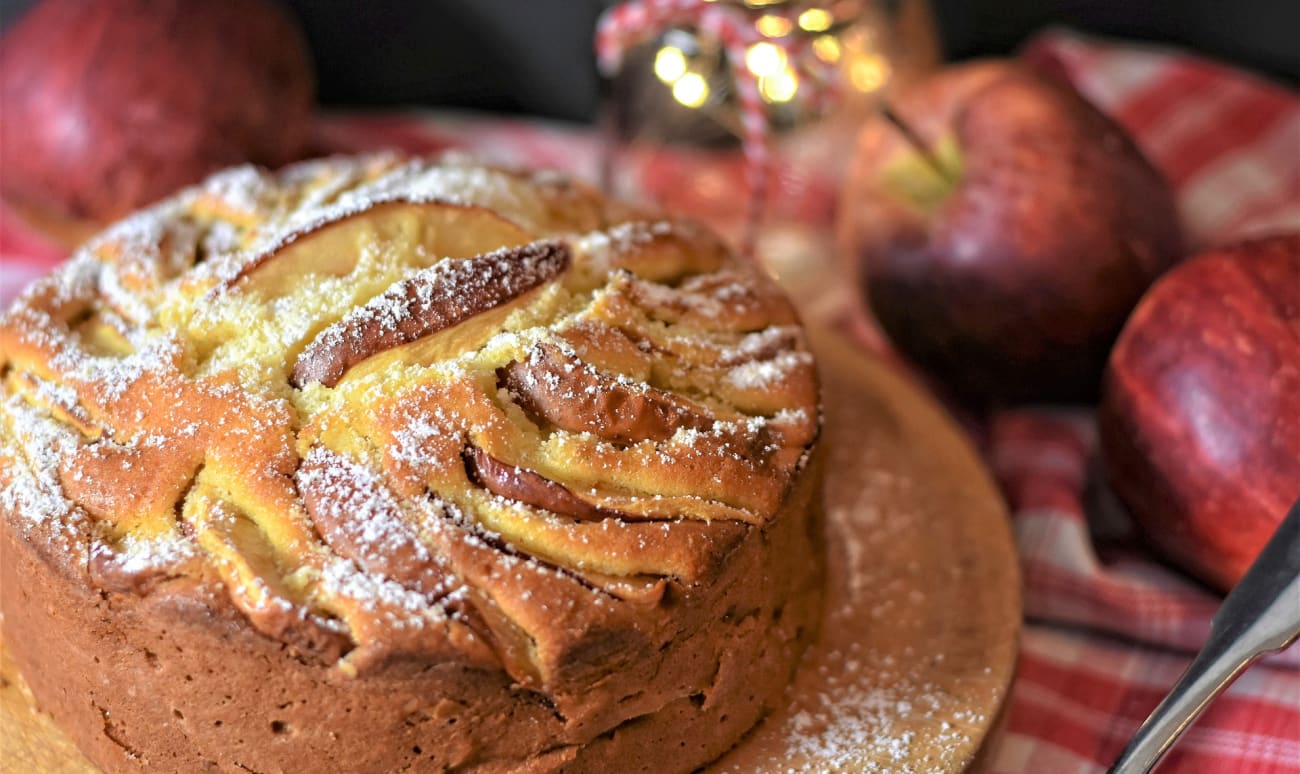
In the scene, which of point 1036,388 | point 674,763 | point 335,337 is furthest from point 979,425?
point 335,337

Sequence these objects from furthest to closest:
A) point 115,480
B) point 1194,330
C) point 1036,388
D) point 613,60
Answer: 1. point 613,60
2. point 1036,388
3. point 1194,330
4. point 115,480

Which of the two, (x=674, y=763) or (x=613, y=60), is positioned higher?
(x=613, y=60)

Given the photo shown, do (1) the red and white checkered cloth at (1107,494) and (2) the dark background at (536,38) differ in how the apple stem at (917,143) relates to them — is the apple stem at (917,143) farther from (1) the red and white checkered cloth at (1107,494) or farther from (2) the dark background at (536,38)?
(2) the dark background at (536,38)

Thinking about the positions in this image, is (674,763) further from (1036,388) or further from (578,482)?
(1036,388)

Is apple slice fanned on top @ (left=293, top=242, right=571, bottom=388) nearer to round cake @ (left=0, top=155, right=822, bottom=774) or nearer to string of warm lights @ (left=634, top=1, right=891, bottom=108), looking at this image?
round cake @ (left=0, top=155, right=822, bottom=774)

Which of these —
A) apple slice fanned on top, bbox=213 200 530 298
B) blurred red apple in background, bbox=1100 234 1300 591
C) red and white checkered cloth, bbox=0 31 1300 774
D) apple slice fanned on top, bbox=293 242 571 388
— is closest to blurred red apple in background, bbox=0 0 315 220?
red and white checkered cloth, bbox=0 31 1300 774

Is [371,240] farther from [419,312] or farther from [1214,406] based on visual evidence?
[1214,406]

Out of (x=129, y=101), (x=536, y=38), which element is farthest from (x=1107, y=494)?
A: (x=129, y=101)
